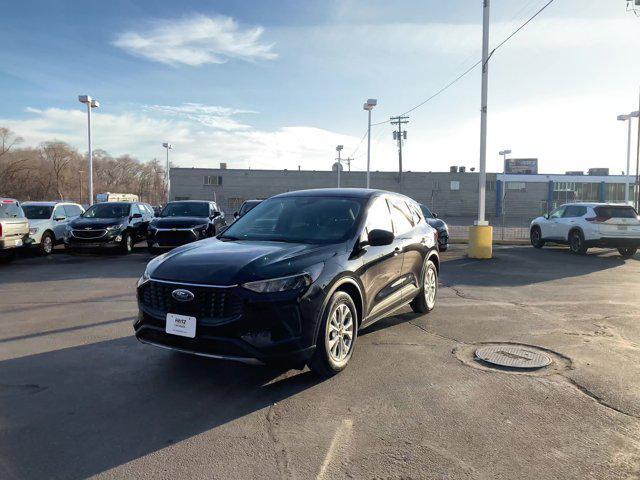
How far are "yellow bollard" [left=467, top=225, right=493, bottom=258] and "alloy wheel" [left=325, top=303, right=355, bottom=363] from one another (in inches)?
409

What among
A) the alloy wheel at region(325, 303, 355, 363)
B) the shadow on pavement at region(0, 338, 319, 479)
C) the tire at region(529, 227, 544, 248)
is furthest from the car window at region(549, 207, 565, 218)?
the shadow on pavement at region(0, 338, 319, 479)

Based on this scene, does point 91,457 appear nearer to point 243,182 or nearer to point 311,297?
point 311,297

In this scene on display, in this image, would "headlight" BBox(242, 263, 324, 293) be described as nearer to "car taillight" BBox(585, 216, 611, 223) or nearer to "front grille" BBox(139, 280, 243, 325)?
"front grille" BBox(139, 280, 243, 325)

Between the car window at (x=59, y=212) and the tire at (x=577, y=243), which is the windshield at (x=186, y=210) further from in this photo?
the tire at (x=577, y=243)

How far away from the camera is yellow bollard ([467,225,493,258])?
47.3 ft

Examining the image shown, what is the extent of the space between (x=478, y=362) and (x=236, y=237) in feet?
9.27

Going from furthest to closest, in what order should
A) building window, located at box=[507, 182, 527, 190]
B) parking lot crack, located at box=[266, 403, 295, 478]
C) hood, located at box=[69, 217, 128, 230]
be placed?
building window, located at box=[507, 182, 527, 190], hood, located at box=[69, 217, 128, 230], parking lot crack, located at box=[266, 403, 295, 478]

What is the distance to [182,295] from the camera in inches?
167

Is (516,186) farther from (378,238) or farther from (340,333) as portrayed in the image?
(340,333)

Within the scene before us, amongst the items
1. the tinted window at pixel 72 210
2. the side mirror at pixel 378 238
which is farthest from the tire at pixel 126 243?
the side mirror at pixel 378 238

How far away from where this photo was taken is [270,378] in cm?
464

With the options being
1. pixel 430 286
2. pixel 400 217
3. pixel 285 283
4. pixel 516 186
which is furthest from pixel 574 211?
pixel 516 186

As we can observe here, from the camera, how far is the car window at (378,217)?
5551 millimetres

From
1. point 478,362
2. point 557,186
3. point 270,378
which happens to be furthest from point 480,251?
point 557,186
